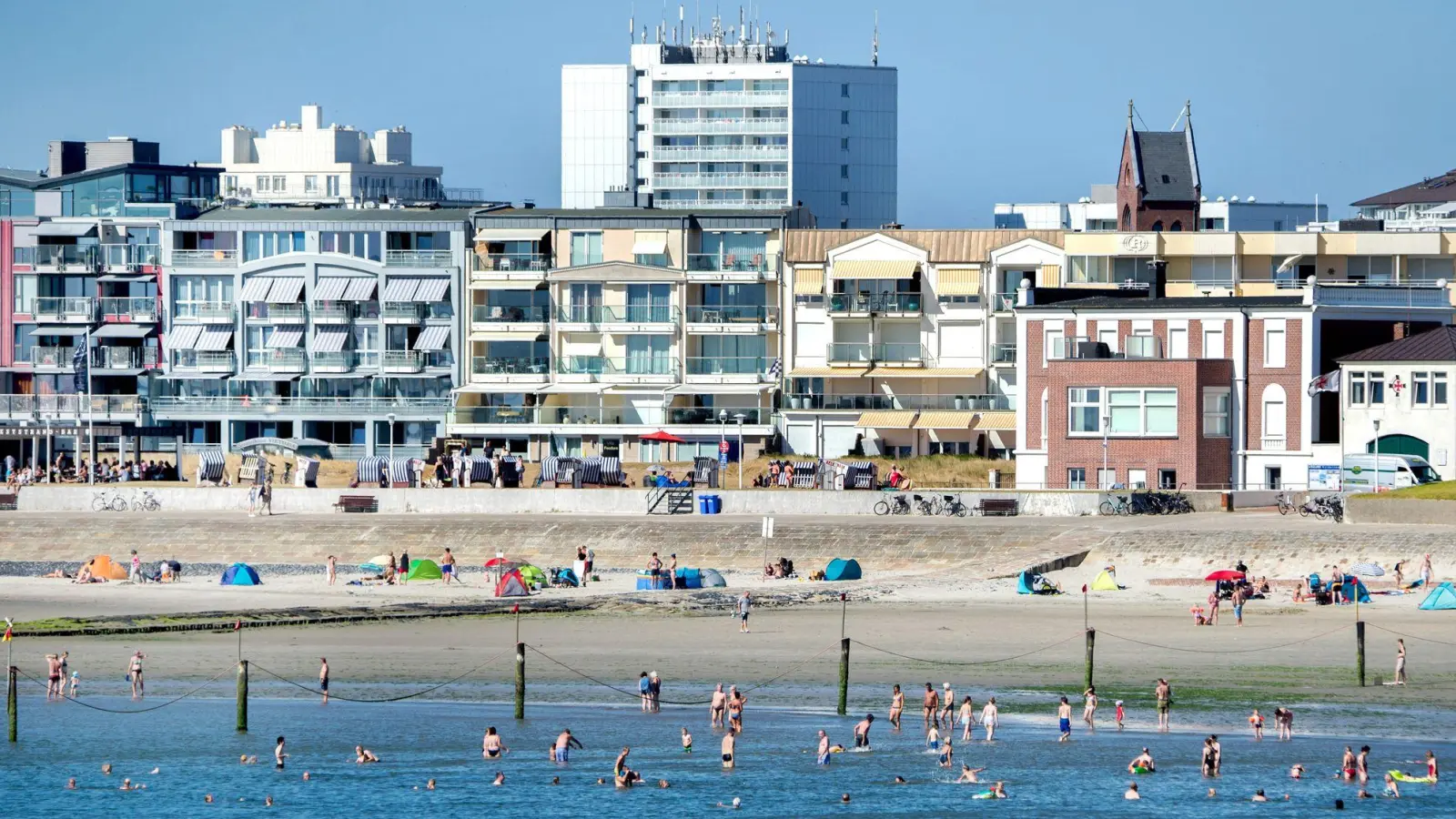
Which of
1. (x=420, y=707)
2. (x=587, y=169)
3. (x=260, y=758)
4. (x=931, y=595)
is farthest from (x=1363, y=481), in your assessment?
(x=587, y=169)

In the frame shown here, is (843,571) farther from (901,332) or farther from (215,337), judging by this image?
A: (215,337)

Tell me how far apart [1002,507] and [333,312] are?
133ft

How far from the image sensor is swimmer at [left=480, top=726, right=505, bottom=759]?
44750 mm

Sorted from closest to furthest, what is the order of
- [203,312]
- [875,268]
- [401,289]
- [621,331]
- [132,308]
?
[875,268]
[621,331]
[401,289]
[203,312]
[132,308]

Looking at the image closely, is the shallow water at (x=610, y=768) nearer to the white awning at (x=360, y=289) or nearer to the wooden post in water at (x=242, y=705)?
the wooden post in water at (x=242, y=705)

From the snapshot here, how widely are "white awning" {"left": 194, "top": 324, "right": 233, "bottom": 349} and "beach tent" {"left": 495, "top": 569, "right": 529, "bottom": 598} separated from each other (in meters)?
42.0

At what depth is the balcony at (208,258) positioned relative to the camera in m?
103

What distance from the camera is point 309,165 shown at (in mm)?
168875

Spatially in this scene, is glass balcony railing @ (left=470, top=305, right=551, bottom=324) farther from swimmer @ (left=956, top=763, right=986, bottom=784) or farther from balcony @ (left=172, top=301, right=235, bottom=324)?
swimmer @ (left=956, top=763, right=986, bottom=784)

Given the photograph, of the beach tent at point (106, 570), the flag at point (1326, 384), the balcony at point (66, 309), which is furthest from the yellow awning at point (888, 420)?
the balcony at point (66, 309)

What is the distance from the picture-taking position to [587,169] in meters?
169

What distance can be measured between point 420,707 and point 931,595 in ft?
62.0

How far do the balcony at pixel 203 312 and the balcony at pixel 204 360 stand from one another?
153cm

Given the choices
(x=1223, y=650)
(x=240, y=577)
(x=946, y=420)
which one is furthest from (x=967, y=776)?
(x=946, y=420)
